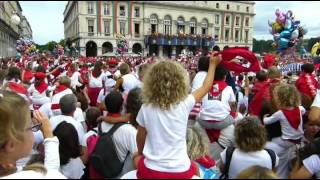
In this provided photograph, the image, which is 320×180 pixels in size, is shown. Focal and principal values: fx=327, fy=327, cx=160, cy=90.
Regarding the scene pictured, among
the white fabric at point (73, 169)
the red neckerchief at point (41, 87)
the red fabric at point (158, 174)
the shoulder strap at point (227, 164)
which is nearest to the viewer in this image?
the red fabric at point (158, 174)

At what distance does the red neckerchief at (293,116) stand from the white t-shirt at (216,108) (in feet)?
2.27

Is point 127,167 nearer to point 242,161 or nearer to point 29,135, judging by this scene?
point 242,161

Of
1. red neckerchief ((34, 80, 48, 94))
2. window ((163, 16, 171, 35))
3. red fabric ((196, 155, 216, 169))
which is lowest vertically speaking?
red fabric ((196, 155, 216, 169))

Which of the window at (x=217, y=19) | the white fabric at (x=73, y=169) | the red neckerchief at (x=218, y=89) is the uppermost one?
the window at (x=217, y=19)

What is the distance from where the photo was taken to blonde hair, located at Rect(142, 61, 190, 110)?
2.38 m

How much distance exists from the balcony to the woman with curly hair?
56518mm

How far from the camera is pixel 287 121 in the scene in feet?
11.8

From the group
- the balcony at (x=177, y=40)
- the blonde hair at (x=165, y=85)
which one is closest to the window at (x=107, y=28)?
the balcony at (x=177, y=40)

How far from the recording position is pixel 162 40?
195 ft

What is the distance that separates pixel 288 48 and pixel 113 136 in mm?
9418

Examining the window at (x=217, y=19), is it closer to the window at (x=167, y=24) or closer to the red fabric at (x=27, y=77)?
the window at (x=167, y=24)

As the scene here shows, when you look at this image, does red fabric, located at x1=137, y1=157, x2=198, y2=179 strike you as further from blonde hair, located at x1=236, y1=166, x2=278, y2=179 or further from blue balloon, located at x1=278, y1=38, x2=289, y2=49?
blue balloon, located at x1=278, y1=38, x2=289, y2=49

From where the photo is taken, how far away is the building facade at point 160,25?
184ft

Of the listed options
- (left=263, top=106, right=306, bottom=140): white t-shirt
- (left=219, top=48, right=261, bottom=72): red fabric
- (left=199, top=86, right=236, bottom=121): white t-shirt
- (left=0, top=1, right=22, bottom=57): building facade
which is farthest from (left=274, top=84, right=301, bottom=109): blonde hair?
(left=0, top=1, right=22, bottom=57): building facade
